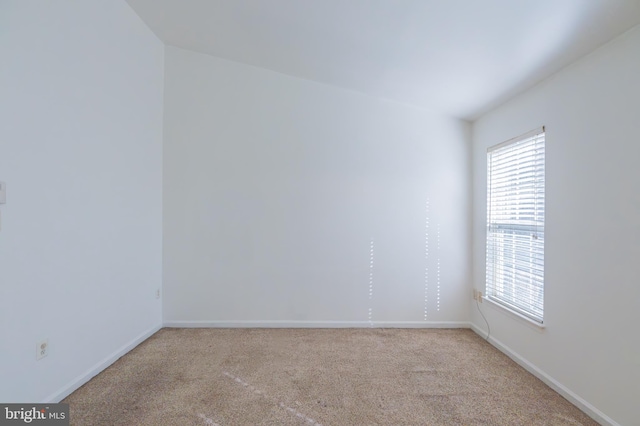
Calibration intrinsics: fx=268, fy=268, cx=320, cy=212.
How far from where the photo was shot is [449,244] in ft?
10.3

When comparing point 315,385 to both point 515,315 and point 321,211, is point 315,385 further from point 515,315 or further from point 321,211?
point 515,315

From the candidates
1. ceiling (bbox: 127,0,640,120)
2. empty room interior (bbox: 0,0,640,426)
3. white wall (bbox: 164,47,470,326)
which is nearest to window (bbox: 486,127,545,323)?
empty room interior (bbox: 0,0,640,426)

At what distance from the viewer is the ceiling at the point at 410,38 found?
1603 millimetres

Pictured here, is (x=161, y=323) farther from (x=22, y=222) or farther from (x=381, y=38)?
(x=381, y=38)

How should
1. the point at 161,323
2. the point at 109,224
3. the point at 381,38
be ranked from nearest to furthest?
the point at 381,38
the point at 109,224
the point at 161,323

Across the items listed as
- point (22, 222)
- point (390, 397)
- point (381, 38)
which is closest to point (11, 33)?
point (22, 222)

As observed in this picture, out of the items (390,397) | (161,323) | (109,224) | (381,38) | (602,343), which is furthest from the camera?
(161,323)

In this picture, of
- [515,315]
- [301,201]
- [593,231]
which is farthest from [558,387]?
[301,201]

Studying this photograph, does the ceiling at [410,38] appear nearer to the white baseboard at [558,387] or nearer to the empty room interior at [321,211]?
the empty room interior at [321,211]

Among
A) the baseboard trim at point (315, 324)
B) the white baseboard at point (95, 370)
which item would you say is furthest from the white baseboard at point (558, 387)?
the white baseboard at point (95, 370)

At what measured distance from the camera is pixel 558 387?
6.49 feet

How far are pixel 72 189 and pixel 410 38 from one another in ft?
8.82

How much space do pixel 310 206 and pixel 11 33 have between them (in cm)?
246

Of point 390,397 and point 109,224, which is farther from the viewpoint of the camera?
point 109,224
